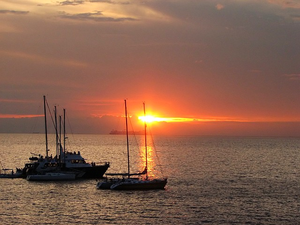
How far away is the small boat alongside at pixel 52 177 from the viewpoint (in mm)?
97025

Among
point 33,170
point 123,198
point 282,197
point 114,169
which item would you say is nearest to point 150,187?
point 123,198

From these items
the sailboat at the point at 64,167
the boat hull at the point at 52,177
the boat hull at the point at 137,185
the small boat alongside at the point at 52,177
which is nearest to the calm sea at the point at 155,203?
the boat hull at the point at 137,185

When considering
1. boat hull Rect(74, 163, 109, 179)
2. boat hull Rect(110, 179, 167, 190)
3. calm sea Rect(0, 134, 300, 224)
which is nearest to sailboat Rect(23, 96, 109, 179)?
boat hull Rect(74, 163, 109, 179)

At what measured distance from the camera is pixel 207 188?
87938 mm

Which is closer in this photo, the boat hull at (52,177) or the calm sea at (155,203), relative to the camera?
the calm sea at (155,203)

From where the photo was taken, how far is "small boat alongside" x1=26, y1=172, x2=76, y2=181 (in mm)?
97025

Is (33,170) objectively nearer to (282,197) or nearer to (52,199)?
(52,199)

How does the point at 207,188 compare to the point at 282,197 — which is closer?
the point at 282,197

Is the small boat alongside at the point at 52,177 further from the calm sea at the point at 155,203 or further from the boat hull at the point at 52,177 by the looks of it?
the calm sea at the point at 155,203

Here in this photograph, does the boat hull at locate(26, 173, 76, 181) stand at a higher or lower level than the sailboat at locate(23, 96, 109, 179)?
lower

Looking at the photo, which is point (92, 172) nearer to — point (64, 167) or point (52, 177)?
point (64, 167)

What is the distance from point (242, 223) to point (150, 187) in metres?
27.2

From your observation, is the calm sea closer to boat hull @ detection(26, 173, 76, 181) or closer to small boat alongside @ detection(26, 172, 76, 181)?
small boat alongside @ detection(26, 172, 76, 181)

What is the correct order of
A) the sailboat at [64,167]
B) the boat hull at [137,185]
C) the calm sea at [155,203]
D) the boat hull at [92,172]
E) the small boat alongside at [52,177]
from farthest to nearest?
1. the boat hull at [92,172]
2. the sailboat at [64,167]
3. the small boat alongside at [52,177]
4. the boat hull at [137,185]
5. the calm sea at [155,203]
